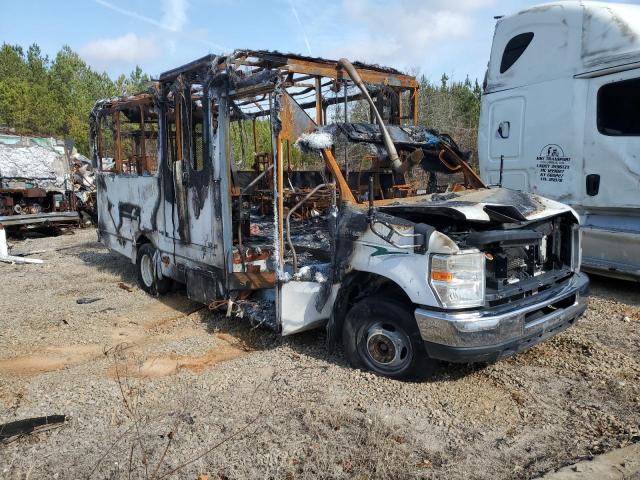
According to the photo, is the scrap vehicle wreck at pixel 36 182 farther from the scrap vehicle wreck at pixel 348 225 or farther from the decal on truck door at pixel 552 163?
the decal on truck door at pixel 552 163

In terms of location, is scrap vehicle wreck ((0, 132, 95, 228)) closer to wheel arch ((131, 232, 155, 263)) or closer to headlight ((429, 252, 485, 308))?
wheel arch ((131, 232, 155, 263))

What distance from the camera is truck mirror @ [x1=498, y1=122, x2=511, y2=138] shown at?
733cm

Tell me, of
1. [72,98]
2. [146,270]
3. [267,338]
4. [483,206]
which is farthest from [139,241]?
[72,98]

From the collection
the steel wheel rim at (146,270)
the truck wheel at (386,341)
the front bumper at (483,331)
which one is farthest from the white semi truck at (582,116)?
the steel wheel rim at (146,270)

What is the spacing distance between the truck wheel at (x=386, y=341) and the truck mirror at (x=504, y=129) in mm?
4423

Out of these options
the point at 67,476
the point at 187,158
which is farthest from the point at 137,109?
the point at 67,476

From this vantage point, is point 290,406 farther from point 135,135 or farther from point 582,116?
point 582,116

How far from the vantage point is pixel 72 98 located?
31609 mm

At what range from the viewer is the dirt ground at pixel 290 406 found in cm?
302

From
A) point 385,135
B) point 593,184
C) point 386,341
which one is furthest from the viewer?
point 593,184

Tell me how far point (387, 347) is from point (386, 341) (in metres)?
0.05

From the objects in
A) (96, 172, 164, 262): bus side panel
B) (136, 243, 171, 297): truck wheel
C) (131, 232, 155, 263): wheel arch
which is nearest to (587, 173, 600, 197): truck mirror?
(96, 172, 164, 262): bus side panel

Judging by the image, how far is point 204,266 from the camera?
5734 mm

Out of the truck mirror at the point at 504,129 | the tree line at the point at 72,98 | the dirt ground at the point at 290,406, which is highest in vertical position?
the tree line at the point at 72,98
